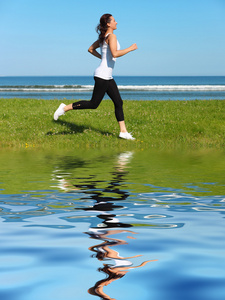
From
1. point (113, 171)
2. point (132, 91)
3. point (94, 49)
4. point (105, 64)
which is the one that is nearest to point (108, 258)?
point (113, 171)

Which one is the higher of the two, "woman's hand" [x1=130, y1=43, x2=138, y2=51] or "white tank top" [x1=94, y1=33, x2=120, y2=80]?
"woman's hand" [x1=130, y1=43, x2=138, y2=51]

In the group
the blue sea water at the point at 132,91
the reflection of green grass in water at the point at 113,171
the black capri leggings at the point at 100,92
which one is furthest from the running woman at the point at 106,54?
the blue sea water at the point at 132,91

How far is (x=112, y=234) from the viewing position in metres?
4.42

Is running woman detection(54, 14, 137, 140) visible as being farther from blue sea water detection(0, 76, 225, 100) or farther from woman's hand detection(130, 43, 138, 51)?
blue sea water detection(0, 76, 225, 100)

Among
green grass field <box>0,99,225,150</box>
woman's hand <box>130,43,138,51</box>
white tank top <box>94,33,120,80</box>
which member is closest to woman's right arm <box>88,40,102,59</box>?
white tank top <box>94,33,120,80</box>

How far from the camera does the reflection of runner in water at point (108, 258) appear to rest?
3.07 meters

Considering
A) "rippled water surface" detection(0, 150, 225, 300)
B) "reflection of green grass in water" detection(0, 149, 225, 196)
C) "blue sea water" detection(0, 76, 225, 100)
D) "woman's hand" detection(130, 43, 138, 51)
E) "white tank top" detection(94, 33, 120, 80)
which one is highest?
"woman's hand" detection(130, 43, 138, 51)

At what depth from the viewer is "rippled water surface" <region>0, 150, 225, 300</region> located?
312 cm

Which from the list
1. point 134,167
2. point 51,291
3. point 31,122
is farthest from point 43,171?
point 31,122

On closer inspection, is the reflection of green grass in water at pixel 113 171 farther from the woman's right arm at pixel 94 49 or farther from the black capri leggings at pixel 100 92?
the woman's right arm at pixel 94 49

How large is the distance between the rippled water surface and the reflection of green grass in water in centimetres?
3

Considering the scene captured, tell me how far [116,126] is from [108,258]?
12.5 metres

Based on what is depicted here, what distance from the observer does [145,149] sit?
13250mm

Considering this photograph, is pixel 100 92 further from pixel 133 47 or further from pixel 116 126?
pixel 116 126
